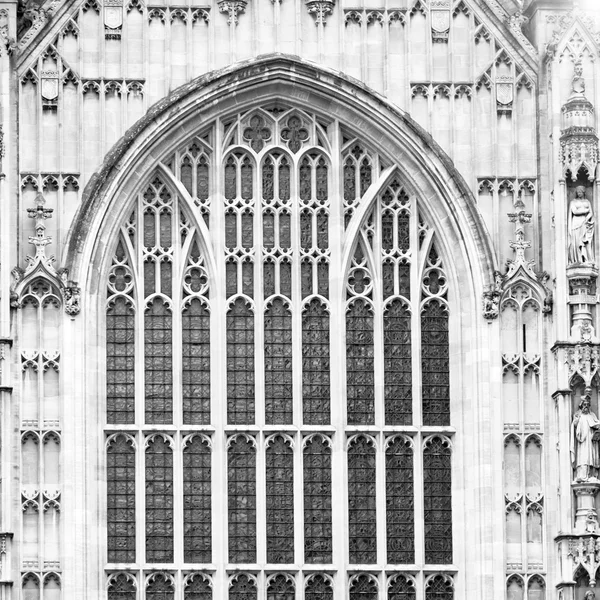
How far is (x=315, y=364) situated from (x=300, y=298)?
1.07 meters

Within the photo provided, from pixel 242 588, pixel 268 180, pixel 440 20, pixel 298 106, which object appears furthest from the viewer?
pixel 440 20

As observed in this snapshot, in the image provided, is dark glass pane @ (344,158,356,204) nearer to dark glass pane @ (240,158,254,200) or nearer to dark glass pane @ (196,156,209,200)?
dark glass pane @ (240,158,254,200)

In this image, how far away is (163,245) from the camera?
39.6 meters

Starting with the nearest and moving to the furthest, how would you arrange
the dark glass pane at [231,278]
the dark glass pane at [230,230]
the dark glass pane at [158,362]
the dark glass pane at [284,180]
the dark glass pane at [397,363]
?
the dark glass pane at [158,362], the dark glass pane at [397,363], the dark glass pane at [231,278], the dark glass pane at [230,230], the dark glass pane at [284,180]

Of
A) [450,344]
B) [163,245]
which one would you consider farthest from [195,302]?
[450,344]

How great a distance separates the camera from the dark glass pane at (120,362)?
128 feet

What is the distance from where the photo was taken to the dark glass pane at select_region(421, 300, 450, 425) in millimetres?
39406

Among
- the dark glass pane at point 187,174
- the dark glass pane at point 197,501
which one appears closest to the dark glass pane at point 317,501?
the dark glass pane at point 197,501

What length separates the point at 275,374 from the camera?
39.4 metres

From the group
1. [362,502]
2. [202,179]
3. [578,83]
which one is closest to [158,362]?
[202,179]

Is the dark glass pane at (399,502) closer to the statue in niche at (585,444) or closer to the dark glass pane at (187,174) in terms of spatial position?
the statue in niche at (585,444)

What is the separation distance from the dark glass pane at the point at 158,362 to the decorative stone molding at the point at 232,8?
4.60m

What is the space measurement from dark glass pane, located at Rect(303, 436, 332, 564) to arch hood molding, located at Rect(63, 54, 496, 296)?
3.53 m

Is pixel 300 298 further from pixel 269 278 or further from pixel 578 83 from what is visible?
pixel 578 83
